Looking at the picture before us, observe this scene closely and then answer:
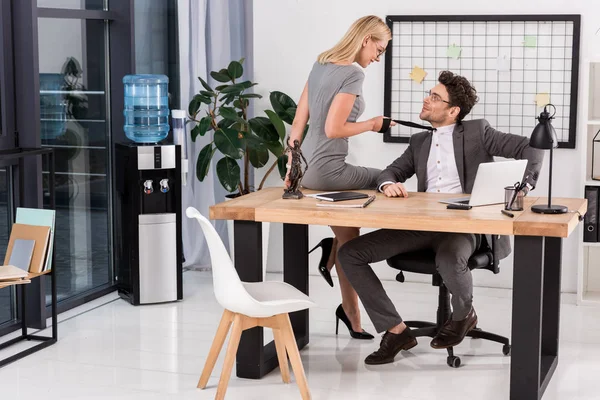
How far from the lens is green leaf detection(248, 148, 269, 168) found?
5.30 m

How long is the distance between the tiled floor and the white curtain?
99cm

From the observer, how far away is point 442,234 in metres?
3.78

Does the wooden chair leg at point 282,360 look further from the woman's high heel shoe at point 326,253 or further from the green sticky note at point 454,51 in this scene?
the green sticky note at point 454,51

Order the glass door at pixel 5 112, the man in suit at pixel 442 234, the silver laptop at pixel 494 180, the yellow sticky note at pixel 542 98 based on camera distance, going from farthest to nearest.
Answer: the yellow sticky note at pixel 542 98
the glass door at pixel 5 112
the man in suit at pixel 442 234
the silver laptop at pixel 494 180

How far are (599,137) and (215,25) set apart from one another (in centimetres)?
241

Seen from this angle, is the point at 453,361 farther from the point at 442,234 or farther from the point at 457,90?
the point at 457,90

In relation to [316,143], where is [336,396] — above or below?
below

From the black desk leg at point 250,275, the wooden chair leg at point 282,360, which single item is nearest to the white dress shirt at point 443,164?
the black desk leg at point 250,275

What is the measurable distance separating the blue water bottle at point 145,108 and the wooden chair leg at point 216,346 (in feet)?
5.78

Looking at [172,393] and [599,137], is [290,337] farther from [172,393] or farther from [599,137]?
[599,137]

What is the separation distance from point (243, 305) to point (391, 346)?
85 centimetres

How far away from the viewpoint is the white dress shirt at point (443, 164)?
4.02 m

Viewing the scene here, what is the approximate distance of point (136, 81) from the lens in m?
5.00

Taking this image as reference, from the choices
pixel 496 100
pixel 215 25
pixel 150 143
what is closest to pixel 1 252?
pixel 150 143
